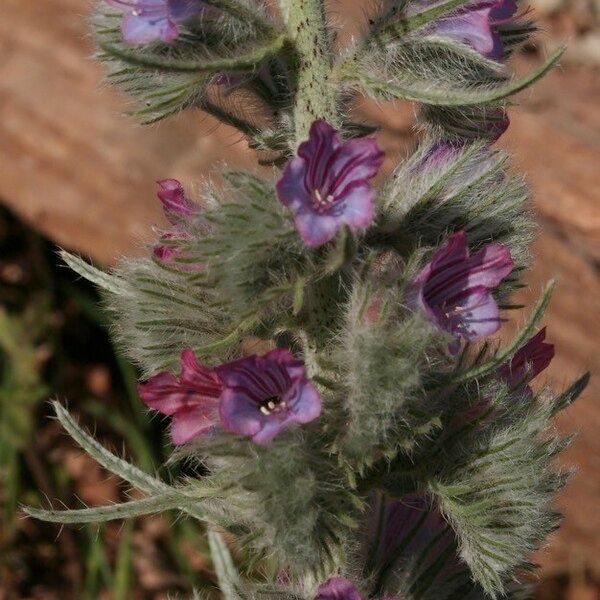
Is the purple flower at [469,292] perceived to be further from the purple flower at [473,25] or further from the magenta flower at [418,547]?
the magenta flower at [418,547]

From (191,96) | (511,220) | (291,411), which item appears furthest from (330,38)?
(291,411)

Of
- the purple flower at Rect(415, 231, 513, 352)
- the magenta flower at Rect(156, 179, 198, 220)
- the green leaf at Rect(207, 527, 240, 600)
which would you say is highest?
the purple flower at Rect(415, 231, 513, 352)

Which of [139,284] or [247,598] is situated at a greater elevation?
[139,284]

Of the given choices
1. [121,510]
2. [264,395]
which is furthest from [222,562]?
[264,395]

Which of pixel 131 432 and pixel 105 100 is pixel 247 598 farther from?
pixel 105 100

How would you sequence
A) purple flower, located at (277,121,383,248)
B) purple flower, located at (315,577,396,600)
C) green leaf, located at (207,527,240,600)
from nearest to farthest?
purple flower, located at (277,121,383,248)
purple flower, located at (315,577,396,600)
green leaf, located at (207,527,240,600)

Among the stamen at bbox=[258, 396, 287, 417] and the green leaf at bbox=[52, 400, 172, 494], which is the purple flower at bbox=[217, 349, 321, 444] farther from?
the green leaf at bbox=[52, 400, 172, 494]

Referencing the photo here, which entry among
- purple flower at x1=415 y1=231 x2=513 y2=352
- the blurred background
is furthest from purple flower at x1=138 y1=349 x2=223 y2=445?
the blurred background
